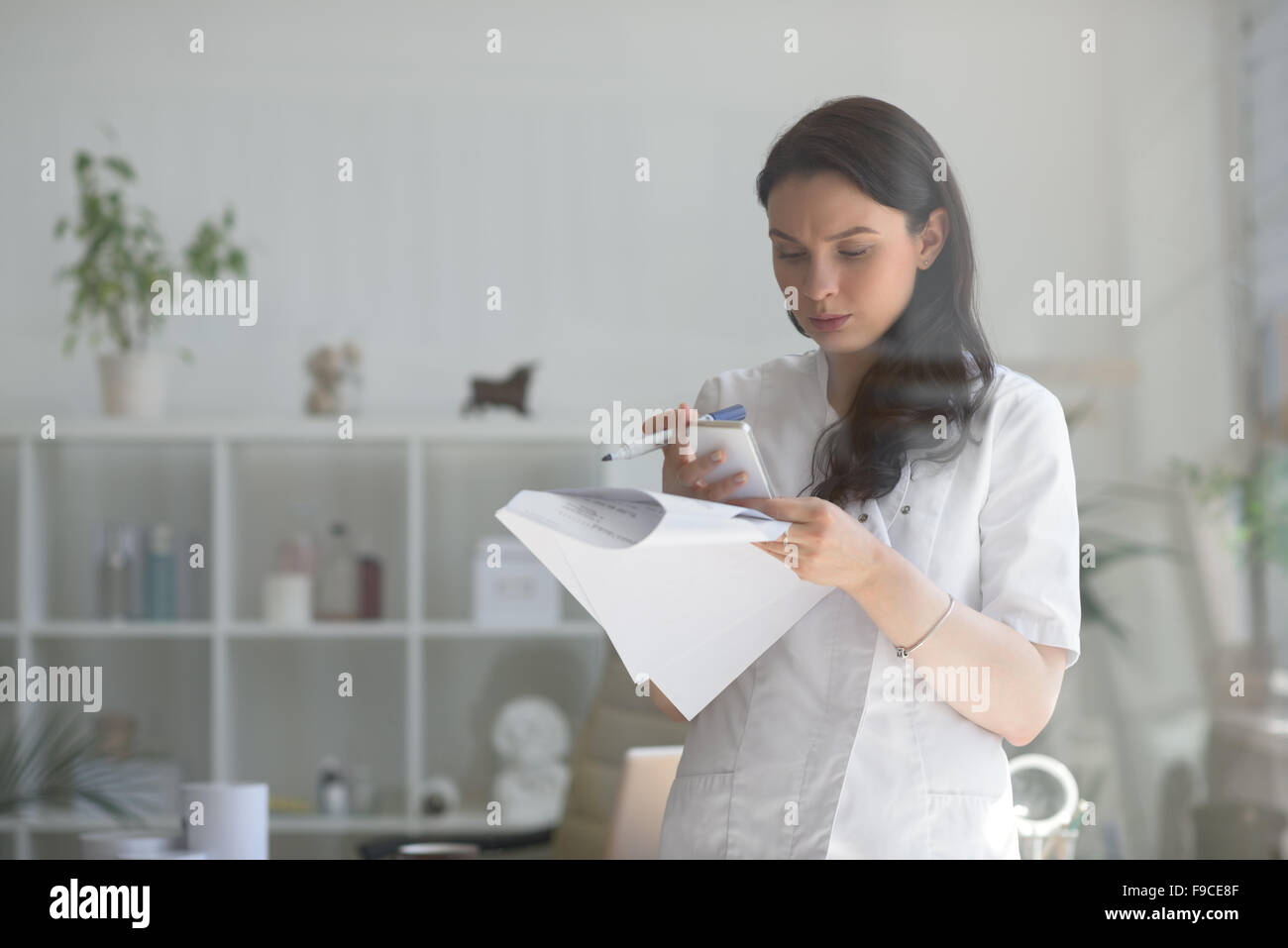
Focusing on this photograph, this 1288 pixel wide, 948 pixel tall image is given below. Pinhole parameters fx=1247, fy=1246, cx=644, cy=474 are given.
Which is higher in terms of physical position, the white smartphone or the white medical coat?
the white smartphone

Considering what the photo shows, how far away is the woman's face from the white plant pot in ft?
6.72

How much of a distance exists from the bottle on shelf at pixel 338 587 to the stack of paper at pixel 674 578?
6.10ft

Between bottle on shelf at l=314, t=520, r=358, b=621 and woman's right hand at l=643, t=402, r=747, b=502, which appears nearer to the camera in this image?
Answer: woman's right hand at l=643, t=402, r=747, b=502

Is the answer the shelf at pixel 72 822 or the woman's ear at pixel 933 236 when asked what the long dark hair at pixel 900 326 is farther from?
the shelf at pixel 72 822

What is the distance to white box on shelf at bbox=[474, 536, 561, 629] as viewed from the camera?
260cm

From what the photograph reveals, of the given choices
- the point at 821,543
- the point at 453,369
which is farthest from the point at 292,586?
the point at 821,543

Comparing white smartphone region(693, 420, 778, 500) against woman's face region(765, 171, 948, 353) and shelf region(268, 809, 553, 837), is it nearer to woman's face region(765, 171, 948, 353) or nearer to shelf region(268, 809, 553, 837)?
woman's face region(765, 171, 948, 353)

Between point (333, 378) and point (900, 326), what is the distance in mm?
1936

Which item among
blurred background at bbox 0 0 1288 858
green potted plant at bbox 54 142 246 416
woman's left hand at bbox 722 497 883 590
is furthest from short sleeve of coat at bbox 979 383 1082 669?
green potted plant at bbox 54 142 246 416

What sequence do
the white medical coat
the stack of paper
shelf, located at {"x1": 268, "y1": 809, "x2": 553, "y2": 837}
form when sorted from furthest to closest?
shelf, located at {"x1": 268, "y1": 809, "x2": 553, "y2": 837}
the white medical coat
the stack of paper
